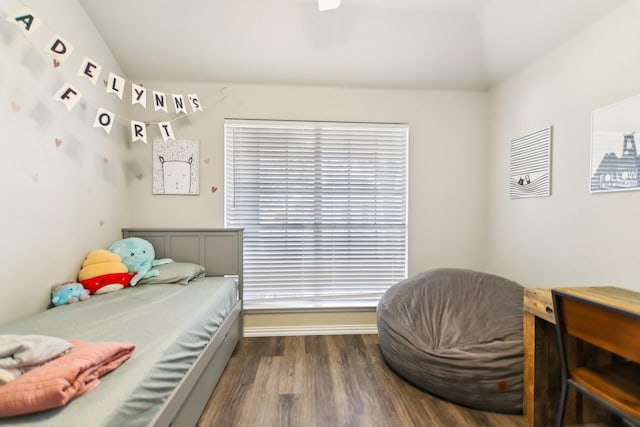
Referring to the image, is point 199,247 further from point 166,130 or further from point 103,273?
point 166,130

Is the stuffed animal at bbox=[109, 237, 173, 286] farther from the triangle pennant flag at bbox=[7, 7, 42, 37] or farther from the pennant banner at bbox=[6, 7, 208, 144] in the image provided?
the triangle pennant flag at bbox=[7, 7, 42, 37]

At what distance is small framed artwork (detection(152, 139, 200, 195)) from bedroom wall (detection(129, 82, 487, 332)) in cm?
7

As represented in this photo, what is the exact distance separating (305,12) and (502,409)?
2981 millimetres

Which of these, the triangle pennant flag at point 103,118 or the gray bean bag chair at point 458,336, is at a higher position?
the triangle pennant flag at point 103,118

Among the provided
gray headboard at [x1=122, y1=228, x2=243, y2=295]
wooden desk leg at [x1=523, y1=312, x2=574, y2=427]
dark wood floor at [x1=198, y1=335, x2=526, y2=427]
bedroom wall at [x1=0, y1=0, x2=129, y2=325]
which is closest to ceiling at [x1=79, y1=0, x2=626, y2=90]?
bedroom wall at [x1=0, y1=0, x2=129, y2=325]

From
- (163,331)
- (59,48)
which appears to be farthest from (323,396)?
(59,48)

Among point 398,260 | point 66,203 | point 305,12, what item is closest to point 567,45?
point 305,12

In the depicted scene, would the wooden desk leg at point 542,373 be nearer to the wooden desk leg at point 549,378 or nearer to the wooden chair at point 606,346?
the wooden desk leg at point 549,378

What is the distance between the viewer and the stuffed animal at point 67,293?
169 cm

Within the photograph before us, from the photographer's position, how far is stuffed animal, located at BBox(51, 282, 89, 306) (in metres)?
1.69

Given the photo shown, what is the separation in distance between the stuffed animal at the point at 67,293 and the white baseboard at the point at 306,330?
1.30 meters

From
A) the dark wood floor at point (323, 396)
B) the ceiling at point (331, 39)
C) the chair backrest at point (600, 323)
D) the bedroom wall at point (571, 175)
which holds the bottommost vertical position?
the dark wood floor at point (323, 396)

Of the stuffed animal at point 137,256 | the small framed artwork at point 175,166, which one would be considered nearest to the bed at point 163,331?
the stuffed animal at point 137,256

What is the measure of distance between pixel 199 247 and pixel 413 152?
2.23 meters
